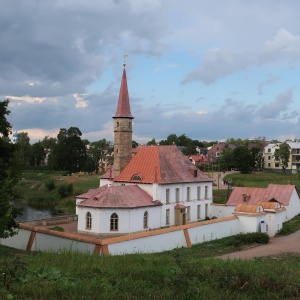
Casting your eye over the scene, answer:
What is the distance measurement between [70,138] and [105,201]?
5002 cm

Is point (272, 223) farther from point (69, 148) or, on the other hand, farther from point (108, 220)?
point (69, 148)

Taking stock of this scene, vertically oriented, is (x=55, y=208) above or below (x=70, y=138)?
below

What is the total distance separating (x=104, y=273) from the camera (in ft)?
30.0

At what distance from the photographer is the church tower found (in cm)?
3709

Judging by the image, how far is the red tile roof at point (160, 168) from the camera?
33.8 m

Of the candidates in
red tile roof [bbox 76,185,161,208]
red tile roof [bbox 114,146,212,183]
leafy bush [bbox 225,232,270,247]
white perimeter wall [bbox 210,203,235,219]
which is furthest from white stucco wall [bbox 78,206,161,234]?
white perimeter wall [bbox 210,203,235,219]

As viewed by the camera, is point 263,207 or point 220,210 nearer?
point 263,207

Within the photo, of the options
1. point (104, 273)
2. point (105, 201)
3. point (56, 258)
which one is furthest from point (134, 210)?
point (104, 273)

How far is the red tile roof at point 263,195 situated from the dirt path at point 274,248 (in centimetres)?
683

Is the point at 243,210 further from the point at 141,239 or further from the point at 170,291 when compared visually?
the point at 170,291

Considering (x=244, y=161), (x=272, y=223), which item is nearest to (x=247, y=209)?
(x=272, y=223)

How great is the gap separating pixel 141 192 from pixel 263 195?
463 inches

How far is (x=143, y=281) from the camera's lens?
852 cm

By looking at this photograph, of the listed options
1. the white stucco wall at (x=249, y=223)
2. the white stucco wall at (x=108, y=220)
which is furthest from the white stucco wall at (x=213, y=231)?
the white stucco wall at (x=108, y=220)
